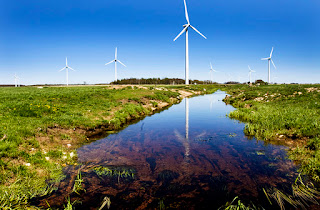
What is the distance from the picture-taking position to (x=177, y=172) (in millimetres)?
8578

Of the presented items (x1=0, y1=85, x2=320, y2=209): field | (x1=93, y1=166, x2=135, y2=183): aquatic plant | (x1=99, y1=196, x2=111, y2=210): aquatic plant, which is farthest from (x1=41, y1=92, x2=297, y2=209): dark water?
(x1=0, y1=85, x2=320, y2=209): field

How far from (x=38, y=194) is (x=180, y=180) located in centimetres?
532

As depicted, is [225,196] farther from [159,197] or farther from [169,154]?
[169,154]

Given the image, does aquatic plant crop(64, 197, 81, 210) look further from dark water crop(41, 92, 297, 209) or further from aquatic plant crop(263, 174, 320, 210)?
aquatic plant crop(263, 174, 320, 210)

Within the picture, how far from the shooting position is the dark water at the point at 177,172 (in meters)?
6.62

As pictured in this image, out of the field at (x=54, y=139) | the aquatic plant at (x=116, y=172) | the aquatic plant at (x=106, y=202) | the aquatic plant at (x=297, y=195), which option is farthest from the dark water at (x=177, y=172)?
the field at (x=54, y=139)

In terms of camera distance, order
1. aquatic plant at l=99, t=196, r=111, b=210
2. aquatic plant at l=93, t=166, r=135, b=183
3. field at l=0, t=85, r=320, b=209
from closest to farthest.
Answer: aquatic plant at l=99, t=196, r=111, b=210
field at l=0, t=85, r=320, b=209
aquatic plant at l=93, t=166, r=135, b=183

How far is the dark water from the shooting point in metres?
6.62

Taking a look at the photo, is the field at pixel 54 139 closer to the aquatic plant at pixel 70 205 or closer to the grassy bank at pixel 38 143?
the grassy bank at pixel 38 143

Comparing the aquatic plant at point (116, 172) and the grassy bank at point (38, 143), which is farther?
the aquatic plant at point (116, 172)

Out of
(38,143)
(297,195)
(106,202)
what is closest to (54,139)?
(38,143)

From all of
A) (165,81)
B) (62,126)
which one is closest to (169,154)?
(62,126)

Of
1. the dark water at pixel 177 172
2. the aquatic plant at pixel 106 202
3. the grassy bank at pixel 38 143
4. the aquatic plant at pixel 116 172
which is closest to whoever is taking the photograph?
the aquatic plant at pixel 106 202

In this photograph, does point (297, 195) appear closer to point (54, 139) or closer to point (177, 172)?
point (177, 172)
